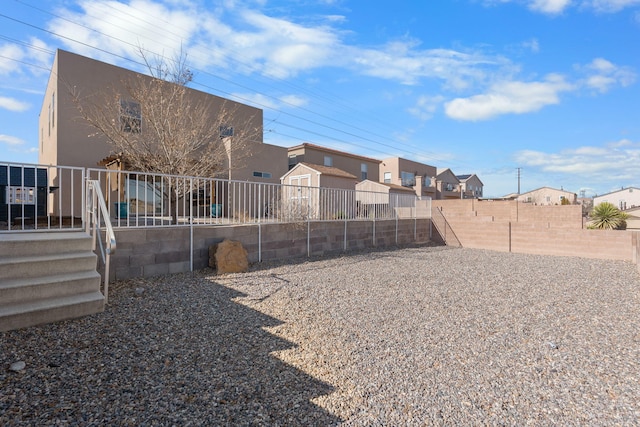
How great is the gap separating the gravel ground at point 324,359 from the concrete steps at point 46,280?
17cm

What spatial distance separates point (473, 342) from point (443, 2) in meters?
10.1

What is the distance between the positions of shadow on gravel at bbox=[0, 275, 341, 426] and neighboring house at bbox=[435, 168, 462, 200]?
36916 mm

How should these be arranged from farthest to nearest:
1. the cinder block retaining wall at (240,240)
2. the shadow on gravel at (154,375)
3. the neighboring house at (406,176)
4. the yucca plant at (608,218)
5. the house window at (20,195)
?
the neighboring house at (406,176)
the yucca plant at (608,218)
the house window at (20,195)
the cinder block retaining wall at (240,240)
the shadow on gravel at (154,375)

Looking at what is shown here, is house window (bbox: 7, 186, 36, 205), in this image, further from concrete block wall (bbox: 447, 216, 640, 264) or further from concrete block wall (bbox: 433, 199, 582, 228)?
concrete block wall (bbox: 447, 216, 640, 264)

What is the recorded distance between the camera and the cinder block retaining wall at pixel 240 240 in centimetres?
550

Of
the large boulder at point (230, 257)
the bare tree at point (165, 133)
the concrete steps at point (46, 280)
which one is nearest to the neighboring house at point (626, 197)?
the bare tree at point (165, 133)

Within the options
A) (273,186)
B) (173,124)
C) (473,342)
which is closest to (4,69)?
(173,124)

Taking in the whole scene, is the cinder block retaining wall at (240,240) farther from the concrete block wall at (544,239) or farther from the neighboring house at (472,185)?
the neighboring house at (472,185)

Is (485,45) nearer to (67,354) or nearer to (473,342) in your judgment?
(473,342)

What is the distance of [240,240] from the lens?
714 centimetres

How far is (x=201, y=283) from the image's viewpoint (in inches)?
218

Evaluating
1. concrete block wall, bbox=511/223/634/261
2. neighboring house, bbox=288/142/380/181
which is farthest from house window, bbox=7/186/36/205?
neighboring house, bbox=288/142/380/181

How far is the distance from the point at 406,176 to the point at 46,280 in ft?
113

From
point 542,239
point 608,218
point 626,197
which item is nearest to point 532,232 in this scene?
point 542,239
